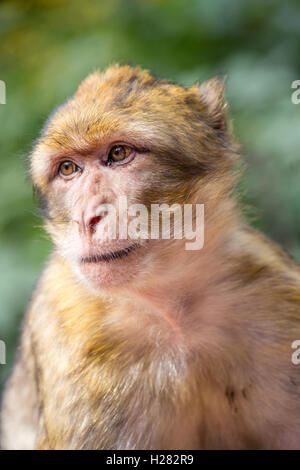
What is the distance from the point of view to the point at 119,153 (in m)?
2.73

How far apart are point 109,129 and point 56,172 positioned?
1.36 ft

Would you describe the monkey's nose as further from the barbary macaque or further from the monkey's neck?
the monkey's neck

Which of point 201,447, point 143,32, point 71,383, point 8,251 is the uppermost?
point 143,32

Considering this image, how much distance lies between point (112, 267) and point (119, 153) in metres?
0.51

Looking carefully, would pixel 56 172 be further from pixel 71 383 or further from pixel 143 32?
pixel 143 32

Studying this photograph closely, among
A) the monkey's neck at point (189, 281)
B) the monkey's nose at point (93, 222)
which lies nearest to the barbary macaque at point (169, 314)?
the monkey's neck at point (189, 281)

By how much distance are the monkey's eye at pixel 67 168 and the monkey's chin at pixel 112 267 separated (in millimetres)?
463

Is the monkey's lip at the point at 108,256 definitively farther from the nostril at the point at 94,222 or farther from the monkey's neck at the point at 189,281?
the monkey's neck at the point at 189,281

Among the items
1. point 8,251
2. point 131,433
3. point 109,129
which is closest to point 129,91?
point 109,129

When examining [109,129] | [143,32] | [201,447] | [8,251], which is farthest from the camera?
[143,32]

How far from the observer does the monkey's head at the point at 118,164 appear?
2.61m

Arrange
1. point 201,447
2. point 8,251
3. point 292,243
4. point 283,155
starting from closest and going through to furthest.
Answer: point 201,447
point 283,155
point 292,243
point 8,251

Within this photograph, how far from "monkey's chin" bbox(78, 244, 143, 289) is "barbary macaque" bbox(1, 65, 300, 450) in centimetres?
4

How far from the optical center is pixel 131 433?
9.74 ft
